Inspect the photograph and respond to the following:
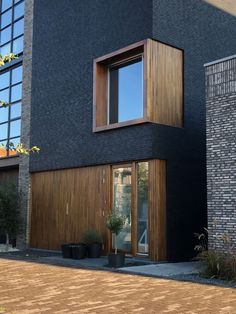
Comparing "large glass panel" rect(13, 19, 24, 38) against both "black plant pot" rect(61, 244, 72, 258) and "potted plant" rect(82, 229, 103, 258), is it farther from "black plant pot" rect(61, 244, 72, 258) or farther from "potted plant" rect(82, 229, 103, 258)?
"black plant pot" rect(61, 244, 72, 258)

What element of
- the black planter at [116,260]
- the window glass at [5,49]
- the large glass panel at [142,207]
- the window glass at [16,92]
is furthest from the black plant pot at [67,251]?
the window glass at [5,49]

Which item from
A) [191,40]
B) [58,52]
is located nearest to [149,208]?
[191,40]

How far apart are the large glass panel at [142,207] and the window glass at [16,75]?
307 inches

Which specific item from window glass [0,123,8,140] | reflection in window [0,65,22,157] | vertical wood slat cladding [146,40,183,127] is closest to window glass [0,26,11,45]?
reflection in window [0,65,22,157]

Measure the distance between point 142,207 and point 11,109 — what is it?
827 centimetres

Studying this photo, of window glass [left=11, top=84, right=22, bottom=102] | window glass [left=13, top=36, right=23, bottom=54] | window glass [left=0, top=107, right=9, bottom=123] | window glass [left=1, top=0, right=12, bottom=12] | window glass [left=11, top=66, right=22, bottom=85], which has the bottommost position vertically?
window glass [left=0, top=107, right=9, bottom=123]

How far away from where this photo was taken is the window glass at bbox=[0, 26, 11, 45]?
64.3 feet

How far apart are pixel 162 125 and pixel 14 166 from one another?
7800 millimetres

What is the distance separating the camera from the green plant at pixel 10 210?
51.8 ft

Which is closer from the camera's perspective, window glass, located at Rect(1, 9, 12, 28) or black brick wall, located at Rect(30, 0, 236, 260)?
black brick wall, located at Rect(30, 0, 236, 260)

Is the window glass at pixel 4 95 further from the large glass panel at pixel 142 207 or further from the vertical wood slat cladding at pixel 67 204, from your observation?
the large glass panel at pixel 142 207

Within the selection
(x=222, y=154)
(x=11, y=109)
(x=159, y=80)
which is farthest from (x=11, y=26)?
(x=222, y=154)

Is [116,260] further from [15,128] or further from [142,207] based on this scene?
[15,128]

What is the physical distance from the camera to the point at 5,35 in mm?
19812
